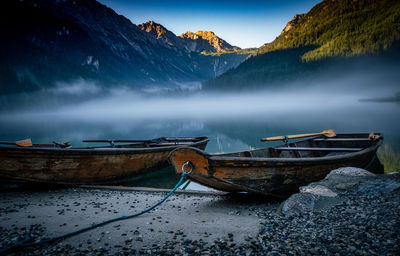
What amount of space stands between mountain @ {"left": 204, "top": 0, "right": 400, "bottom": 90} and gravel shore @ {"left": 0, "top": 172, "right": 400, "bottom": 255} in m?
165

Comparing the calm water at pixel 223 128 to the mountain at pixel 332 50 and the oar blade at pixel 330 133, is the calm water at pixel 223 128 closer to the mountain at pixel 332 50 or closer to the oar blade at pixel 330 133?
the oar blade at pixel 330 133

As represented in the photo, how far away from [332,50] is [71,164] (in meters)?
173

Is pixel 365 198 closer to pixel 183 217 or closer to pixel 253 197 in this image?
pixel 253 197

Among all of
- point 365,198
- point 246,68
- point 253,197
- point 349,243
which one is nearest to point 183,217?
point 253,197

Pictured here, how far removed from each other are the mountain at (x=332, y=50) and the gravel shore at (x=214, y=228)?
16538 centimetres

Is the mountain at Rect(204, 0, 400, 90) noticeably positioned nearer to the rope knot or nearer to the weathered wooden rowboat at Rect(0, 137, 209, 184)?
the weathered wooden rowboat at Rect(0, 137, 209, 184)

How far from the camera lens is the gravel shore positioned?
3.13 meters

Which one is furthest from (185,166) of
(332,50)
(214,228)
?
(332,50)

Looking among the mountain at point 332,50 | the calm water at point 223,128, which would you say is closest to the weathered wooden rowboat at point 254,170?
the calm water at point 223,128

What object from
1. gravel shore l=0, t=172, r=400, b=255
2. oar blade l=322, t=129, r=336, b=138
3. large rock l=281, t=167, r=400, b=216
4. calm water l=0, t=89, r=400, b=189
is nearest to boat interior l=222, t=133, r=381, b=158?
oar blade l=322, t=129, r=336, b=138

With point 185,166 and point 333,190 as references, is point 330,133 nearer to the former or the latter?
point 333,190

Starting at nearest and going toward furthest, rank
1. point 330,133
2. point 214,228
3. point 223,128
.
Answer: point 214,228
point 330,133
point 223,128

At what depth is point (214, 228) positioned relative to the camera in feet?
13.2

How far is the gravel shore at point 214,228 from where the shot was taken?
10.3 ft
